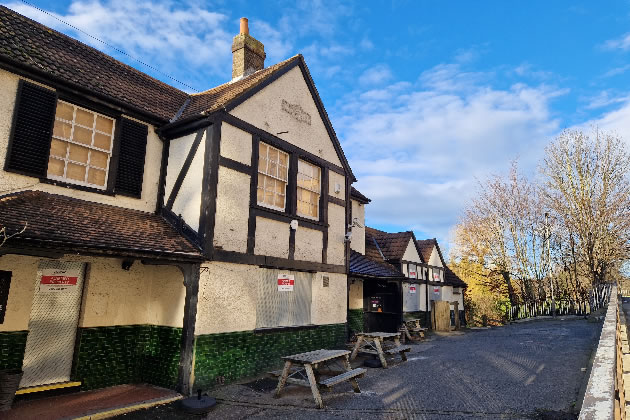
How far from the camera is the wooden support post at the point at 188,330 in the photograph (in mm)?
6867

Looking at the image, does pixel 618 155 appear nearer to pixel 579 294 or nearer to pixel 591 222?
pixel 591 222

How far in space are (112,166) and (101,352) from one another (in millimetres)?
3537

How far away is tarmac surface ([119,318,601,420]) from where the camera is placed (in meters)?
5.89

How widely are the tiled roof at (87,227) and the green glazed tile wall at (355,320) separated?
25.7ft

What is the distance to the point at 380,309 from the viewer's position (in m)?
17.0

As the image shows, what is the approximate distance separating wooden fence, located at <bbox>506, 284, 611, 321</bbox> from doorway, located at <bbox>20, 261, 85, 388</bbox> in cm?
2442

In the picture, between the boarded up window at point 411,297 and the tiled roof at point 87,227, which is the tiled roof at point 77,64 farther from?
the boarded up window at point 411,297

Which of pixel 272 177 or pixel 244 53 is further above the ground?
Result: pixel 244 53

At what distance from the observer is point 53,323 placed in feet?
21.9

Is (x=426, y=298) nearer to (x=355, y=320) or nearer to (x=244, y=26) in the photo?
(x=355, y=320)

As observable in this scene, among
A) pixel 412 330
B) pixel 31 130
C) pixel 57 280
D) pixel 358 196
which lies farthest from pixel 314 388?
pixel 358 196

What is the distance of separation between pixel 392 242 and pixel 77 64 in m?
15.1

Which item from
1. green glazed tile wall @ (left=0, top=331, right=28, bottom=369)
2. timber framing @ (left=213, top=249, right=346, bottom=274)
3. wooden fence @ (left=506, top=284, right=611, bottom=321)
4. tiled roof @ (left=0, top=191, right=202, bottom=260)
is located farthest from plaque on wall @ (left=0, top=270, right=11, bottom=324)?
wooden fence @ (left=506, top=284, right=611, bottom=321)

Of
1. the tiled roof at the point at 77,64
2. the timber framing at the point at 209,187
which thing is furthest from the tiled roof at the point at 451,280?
the tiled roof at the point at 77,64
